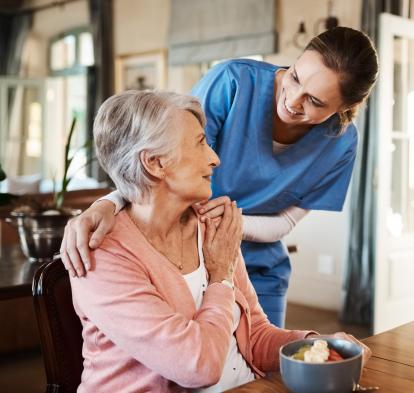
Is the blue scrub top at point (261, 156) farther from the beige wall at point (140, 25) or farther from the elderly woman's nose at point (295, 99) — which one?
the beige wall at point (140, 25)

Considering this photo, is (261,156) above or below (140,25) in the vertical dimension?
below

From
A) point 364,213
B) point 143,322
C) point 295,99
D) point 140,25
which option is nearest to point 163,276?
point 143,322

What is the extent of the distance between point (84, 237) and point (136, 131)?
8.9 inches

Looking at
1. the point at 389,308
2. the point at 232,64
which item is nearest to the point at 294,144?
the point at 232,64

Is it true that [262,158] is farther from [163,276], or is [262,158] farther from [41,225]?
[41,225]

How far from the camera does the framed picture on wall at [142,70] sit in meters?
6.55

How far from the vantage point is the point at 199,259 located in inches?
56.1

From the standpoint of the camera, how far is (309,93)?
1.65 meters

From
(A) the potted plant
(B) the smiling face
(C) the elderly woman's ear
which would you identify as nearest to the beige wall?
(A) the potted plant

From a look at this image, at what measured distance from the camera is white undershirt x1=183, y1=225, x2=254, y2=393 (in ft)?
4.48

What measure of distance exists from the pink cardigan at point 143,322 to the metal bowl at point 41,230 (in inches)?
46.1

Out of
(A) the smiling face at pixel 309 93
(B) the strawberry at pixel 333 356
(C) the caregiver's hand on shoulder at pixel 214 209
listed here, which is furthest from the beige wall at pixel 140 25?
(B) the strawberry at pixel 333 356

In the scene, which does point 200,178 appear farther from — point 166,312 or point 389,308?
point 389,308

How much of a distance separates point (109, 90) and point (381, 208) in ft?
12.8
